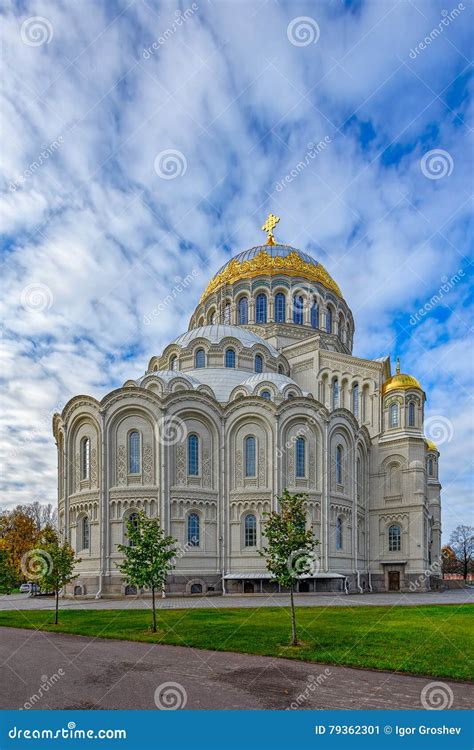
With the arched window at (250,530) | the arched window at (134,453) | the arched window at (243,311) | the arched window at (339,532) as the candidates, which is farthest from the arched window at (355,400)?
the arched window at (134,453)

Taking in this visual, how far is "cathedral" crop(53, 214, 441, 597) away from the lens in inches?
1640

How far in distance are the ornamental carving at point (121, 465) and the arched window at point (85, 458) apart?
8.51 ft

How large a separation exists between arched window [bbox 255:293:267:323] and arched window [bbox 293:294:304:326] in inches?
119

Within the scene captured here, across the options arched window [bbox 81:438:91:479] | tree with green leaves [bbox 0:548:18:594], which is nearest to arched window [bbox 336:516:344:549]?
arched window [bbox 81:438:91:479]

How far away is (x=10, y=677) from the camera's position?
44.0 feet

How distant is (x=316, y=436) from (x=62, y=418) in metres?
19.2

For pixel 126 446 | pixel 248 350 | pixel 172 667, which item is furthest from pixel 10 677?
pixel 248 350

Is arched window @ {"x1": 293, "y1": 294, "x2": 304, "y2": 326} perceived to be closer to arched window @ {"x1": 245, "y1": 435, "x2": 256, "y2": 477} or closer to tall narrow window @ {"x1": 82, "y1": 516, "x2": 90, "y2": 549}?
arched window @ {"x1": 245, "y1": 435, "x2": 256, "y2": 477}

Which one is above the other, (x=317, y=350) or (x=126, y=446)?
(x=317, y=350)

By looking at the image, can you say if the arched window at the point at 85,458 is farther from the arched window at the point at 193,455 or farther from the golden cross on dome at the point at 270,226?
the golden cross on dome at the point at 270,226

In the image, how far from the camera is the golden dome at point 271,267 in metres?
63.9

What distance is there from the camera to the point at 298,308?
63062 millimetres

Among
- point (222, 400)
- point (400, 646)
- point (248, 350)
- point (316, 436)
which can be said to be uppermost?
point (248, 350)

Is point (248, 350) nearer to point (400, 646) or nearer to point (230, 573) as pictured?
point (230, 573)
